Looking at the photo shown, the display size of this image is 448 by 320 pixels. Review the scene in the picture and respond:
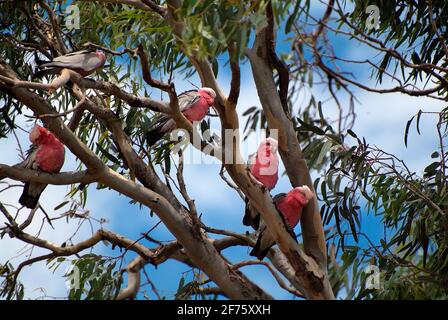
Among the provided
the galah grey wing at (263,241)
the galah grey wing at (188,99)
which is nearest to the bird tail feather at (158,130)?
the galah grey wing at (188,99)

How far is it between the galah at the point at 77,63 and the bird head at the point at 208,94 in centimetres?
54

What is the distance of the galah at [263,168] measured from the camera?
12.6 feet

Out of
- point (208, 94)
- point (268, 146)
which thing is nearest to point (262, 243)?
point (268, 146)

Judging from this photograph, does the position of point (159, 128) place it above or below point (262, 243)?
above

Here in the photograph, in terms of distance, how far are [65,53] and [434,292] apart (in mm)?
2455

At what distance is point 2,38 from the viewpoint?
430 centimetres

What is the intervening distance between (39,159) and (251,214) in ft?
3.65

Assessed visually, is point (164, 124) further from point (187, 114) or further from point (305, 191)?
point (305, 191)

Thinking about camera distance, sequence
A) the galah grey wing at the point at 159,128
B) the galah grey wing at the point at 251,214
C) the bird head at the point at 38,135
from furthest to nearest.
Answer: the galah grey wing at the point at 159,128 < the galah grey wing at the point at 251,214 < the bird head at the point at 38,135

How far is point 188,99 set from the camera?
167 inches

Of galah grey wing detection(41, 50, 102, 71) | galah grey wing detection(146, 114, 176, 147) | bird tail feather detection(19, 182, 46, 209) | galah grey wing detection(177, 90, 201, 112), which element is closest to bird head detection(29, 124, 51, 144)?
bird tail feather detection(19, 182, 46, 209)

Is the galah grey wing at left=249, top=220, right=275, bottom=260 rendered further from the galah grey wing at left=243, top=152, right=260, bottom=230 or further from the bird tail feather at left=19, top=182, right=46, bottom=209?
the bird tail feather at left=19, top=182, right=46, bottom=209

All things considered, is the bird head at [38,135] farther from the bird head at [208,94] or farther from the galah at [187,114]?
the bird head at [208,94]
